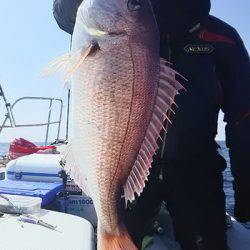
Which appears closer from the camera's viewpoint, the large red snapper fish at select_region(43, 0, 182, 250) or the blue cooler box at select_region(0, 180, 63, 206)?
the large red snapper fish at select_region(43, 0, 182, 250)

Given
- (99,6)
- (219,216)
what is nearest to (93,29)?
(99,6)

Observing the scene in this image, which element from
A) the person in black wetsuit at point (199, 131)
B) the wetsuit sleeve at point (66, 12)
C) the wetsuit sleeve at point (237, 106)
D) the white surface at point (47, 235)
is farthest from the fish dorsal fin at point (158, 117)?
the white surface at point (47, 235)

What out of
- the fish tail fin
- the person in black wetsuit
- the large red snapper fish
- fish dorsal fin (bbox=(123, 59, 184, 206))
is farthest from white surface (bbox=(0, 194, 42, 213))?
fish dorsal fin (bbox=(123, 59, 184, 206))

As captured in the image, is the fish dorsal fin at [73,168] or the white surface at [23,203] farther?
the white surface at [23,203]

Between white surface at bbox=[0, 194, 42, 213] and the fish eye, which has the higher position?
the fish eye

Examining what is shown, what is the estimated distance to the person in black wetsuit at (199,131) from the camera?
2.89 m

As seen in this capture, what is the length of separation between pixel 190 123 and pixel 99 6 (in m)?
1.41

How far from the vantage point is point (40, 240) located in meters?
3.10

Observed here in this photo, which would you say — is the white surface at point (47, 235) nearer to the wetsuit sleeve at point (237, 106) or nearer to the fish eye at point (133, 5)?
the wetsuit sleeve at point (237, 106)

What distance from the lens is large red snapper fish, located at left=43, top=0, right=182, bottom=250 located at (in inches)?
65.4

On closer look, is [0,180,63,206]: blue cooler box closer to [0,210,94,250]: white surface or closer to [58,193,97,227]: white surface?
[58,193,97,227]: white surface

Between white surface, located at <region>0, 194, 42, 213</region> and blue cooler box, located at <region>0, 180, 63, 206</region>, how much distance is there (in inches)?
9.1

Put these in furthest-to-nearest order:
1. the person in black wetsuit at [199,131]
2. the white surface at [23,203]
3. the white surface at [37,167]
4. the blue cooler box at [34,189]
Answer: the white surface at [37,167] < the blue cooler box at [34,189] < the white surface at [23,203] < the person in black wetsuit at [199,131]

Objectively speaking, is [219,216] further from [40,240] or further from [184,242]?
[40,240]
